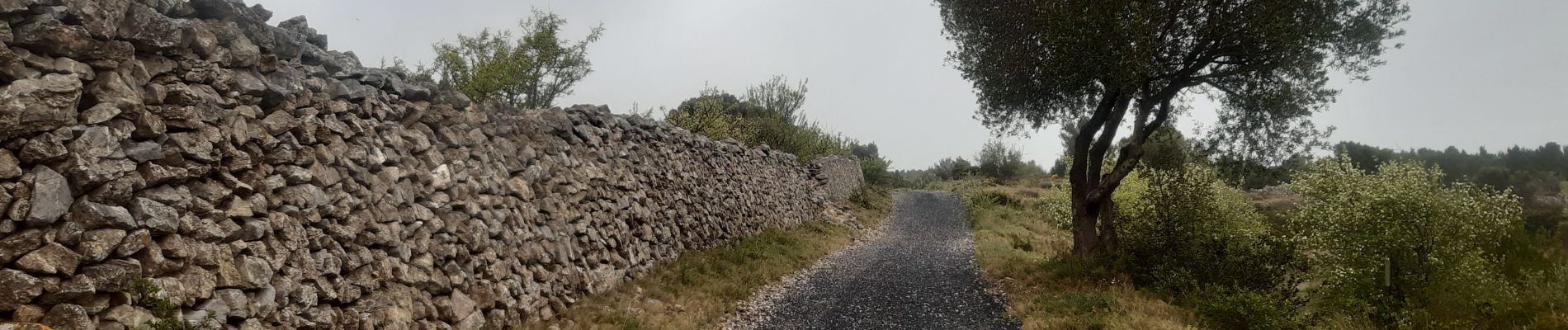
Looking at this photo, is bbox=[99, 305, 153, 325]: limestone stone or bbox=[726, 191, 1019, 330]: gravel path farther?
bbox=[726, 191, 1019, 330]: gravel path

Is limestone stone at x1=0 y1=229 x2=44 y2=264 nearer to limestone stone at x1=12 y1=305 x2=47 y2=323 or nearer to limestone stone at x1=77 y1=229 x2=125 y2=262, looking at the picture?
limestone stone at x1=77 y1=229 x2=125 y2=262

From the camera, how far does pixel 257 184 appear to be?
5.79 meters

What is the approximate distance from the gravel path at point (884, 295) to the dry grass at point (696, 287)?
408 millimetres

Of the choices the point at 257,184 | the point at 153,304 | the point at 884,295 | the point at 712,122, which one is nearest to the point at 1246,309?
the point at 884,295

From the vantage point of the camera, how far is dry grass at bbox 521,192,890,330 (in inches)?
373

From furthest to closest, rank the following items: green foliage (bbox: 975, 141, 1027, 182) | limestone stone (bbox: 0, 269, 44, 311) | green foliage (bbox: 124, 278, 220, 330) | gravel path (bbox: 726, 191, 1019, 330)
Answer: green foliage (bbox: 975, 141, 1027, 182), gravel path (bbox: 726, 191, 1019, 330), green foliage (bbox: 124, 278, 220, 330), limestone stone (bbox: 0, 269, 44, 311)

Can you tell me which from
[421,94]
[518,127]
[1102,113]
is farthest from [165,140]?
[1102,113]

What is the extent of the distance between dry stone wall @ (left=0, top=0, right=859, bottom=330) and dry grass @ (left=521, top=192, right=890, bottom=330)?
1.71 ft

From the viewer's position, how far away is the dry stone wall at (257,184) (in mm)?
4320

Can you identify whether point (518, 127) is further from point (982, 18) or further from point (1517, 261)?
point (1517, 261)

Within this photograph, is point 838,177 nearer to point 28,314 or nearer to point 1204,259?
point 1204,259

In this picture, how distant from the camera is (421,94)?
841 cm

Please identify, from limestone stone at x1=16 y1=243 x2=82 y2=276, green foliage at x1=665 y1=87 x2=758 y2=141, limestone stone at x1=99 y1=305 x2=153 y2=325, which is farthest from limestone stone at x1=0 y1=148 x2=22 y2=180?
green foliage at x1=665 y1=87 x2=758 y2=141

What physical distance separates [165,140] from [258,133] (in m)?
0.86
